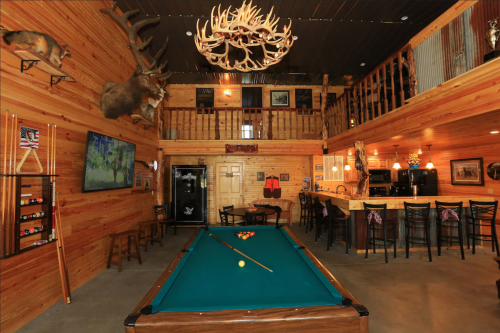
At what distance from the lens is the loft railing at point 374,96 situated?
168 inches

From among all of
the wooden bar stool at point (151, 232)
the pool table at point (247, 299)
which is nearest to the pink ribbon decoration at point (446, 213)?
the pool table at point (247, 299)

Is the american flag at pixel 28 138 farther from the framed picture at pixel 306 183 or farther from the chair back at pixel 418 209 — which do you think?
the framed picture at pixel 306 183

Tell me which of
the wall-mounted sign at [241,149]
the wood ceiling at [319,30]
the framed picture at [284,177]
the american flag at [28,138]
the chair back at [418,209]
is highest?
the wood ceiling at [319,30]

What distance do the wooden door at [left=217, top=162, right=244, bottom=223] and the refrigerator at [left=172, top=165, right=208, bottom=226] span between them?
3.23 ft

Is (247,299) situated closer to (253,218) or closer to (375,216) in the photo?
(253,218)

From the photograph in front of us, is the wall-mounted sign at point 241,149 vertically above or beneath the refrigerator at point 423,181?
above

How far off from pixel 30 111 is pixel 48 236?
1480 millimetres

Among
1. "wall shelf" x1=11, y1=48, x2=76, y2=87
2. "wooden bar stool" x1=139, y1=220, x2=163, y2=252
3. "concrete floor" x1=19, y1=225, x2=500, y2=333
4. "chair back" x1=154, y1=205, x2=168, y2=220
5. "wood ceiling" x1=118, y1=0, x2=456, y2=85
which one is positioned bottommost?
"concrete floor" x1=19, y1=225, x2=500, y2=333

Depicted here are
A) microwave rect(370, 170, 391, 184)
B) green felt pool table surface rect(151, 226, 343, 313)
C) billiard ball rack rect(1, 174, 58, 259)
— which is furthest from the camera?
microwave rect(370, 170, 391, 184)

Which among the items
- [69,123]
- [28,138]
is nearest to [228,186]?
[69,123]

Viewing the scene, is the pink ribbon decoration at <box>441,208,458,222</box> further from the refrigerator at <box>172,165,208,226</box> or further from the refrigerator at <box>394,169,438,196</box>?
the refrigerator at <box>172,165,208,226</box>

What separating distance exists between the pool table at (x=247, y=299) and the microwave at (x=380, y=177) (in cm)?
665

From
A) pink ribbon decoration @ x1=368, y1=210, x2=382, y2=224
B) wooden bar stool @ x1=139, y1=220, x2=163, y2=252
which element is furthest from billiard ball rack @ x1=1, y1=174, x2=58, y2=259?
pink ribbon decoration @ x1=368, y1=210, x2=382, y2=224

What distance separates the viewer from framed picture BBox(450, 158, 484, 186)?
616 centimetres
